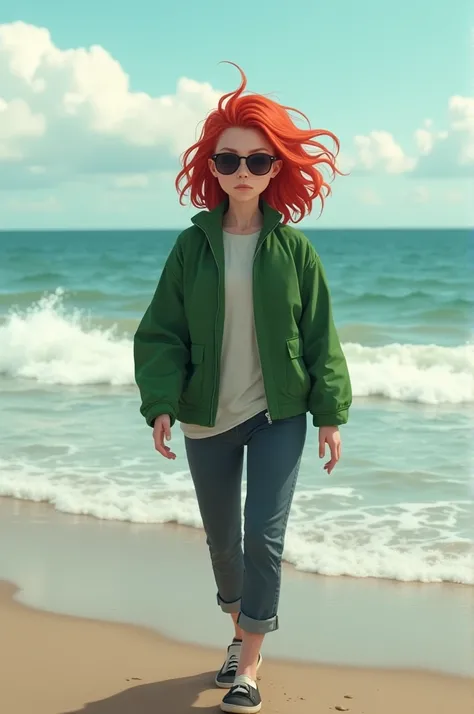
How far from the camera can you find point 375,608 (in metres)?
4.32

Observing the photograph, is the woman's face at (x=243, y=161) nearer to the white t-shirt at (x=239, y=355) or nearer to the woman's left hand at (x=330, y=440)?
the white t-shirt at (x=239, y=355)

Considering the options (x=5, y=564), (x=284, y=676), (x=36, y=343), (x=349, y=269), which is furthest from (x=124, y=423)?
(x=349, y=269)

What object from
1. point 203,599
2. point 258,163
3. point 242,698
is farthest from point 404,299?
point 242,698

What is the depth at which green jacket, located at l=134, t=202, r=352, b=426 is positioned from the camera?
314 cm

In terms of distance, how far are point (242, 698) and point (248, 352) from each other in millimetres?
1108

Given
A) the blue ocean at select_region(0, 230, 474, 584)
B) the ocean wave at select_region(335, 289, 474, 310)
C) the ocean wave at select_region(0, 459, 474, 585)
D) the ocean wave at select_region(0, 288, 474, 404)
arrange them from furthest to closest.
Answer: the ocean wave at select_region(335, 289, 474, 310)
the ocean wave at select_region(0, 288, 474, 404)
the blue ocean at select_region(0, 230, 474, 584)
the ocean wave at select_region(0, 459, 474, 585)

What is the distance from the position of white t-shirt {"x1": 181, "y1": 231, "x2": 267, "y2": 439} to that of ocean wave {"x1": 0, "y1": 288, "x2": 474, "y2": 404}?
278 inches

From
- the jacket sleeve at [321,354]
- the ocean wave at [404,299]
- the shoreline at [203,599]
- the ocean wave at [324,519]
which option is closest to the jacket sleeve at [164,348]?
the jacket sleeve at [321,354]

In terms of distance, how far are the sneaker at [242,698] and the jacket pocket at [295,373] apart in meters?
0.94

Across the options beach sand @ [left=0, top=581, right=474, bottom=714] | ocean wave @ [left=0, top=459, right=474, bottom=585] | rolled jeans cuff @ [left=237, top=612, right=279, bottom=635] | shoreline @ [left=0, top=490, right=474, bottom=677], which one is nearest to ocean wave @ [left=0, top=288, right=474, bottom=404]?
ocean wave @ [left=0, top=459, right=474, bottom=585]

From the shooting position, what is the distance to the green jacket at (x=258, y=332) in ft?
10.3

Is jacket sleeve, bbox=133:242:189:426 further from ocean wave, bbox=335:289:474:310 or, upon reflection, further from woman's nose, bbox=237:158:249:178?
ocean wave, bbox=335:289:474:310

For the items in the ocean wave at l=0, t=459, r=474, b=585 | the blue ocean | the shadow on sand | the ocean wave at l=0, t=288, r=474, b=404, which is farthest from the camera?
the ocean wave at l=0, t=288, r=474, b=404

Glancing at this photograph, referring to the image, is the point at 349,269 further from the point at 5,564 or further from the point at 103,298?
the point at 5,564
